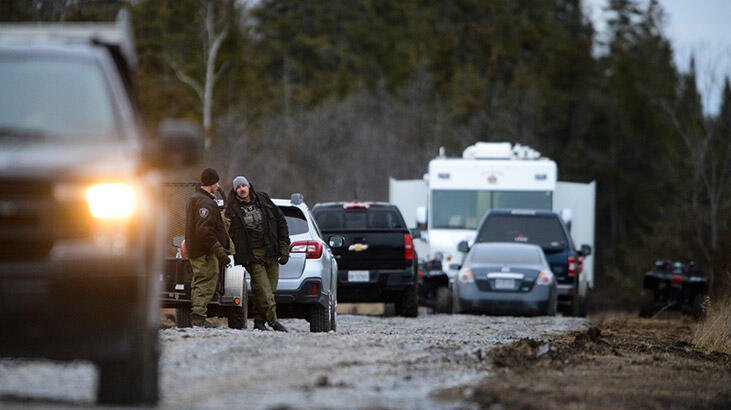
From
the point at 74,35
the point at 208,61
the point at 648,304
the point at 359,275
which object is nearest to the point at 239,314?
the point at 359,275

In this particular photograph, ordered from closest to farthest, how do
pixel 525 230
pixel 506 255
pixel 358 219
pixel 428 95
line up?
1. pixel 358 219
2. pixel 506 255
3. pixel 525 230
4. pixel 428 95

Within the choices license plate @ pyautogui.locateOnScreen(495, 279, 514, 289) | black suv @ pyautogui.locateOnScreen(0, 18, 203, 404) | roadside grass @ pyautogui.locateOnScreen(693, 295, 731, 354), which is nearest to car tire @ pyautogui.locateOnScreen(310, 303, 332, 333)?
roadside grass @ pyautogui.locateOnScreen(693, 295, 731, 354)

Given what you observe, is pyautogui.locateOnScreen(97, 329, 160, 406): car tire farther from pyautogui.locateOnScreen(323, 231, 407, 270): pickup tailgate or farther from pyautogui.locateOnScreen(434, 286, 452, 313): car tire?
pyautogui.locateOnScreen(434, 286, 452, 313): car tire

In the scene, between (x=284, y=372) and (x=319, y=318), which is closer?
(x=284, y=372)

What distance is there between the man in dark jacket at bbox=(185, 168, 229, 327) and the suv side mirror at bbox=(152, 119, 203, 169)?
8.03 metres

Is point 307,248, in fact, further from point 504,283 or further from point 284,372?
point 504,283

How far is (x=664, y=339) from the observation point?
19.9 meters

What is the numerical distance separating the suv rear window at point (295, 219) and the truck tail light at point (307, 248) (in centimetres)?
21

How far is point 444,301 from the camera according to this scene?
94.1 ft

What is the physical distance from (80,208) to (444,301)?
20.4 m

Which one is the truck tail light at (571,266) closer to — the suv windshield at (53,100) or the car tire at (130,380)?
the car tire at (130,380)

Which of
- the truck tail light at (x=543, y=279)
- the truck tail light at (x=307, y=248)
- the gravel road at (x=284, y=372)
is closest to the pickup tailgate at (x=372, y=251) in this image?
the truck tail light at (x=543, y=279)

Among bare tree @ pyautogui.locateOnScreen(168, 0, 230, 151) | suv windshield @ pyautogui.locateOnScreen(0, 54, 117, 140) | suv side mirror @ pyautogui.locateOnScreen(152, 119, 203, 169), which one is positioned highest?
bare tree @ pyautogui.locateOnScreen(168, 0, 230, 151)

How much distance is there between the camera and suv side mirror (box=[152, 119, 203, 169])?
905 centimetres
